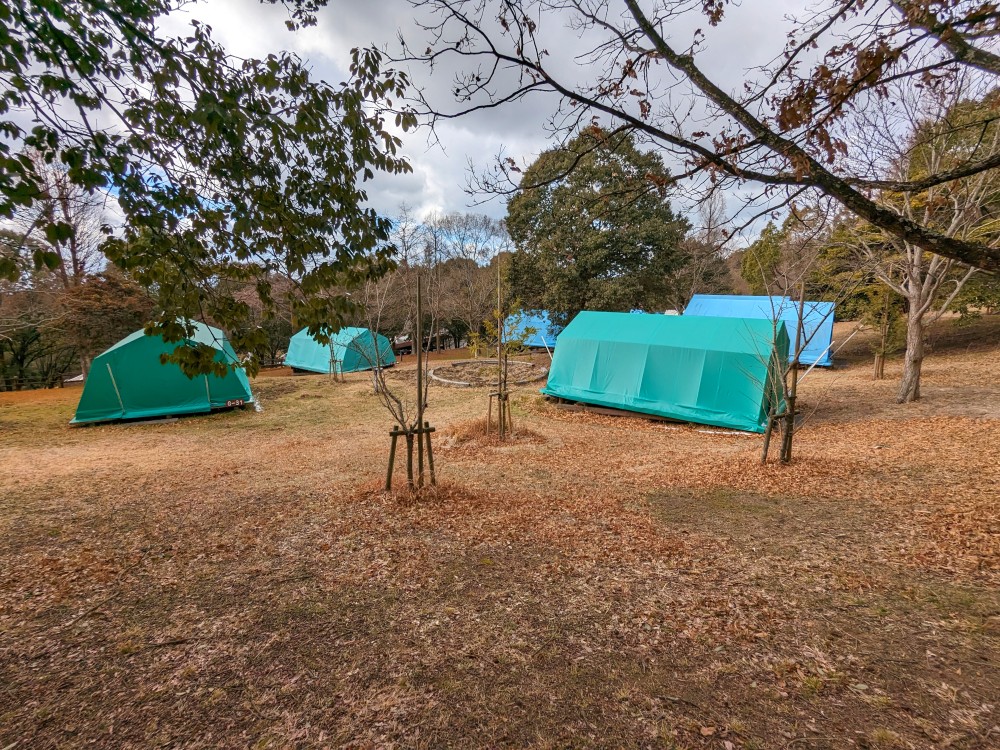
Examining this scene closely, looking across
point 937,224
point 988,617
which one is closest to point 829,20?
point 988,617

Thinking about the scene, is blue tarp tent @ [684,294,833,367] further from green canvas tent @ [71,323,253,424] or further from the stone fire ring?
green canvas tent @ [71,323,253,424]

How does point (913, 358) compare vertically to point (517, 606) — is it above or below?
above

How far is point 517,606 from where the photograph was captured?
11.7 ft

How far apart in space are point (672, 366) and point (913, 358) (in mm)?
5646

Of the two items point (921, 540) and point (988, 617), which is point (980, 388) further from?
point (988, 617)

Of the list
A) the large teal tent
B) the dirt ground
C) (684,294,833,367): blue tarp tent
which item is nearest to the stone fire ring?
the large teal tent

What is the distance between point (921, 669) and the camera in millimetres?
2688

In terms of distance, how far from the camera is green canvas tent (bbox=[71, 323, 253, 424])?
497 inches

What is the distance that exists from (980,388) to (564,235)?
599 inches

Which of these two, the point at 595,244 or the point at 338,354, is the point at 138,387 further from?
the point at 595,244

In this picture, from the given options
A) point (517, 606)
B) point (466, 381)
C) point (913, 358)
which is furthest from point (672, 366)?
point (517, 606)

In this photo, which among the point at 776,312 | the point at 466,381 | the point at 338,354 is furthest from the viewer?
the point at 338,354

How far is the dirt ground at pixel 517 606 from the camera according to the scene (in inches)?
95.9

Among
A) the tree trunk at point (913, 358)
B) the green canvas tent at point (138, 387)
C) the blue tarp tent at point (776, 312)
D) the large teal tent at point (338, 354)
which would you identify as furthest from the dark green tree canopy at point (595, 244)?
the green canvas tent at point (138, 387)
